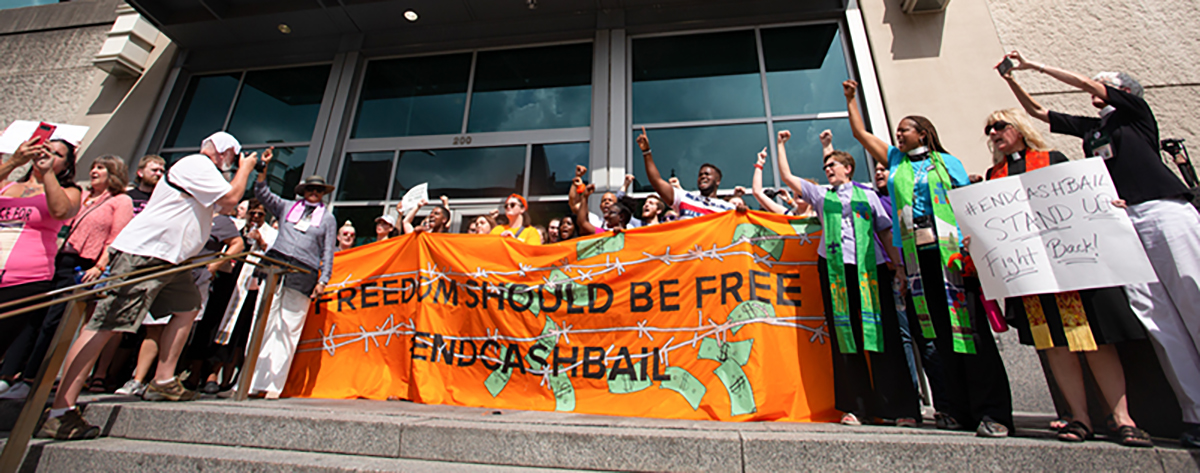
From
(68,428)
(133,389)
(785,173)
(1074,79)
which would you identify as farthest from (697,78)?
(68,428)

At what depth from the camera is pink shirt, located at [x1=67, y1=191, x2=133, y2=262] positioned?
3.61 m

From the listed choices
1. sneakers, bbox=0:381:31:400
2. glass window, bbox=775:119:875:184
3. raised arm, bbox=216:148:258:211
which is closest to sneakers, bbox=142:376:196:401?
sneakers, bbox=0:381:31:400

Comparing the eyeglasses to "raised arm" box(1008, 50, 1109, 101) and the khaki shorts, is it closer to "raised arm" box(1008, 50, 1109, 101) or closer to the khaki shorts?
"raised arm" box(1008, 50, 1109, 101)

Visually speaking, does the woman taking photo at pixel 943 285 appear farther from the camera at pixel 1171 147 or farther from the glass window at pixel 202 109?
the glass window at pixel 202 109

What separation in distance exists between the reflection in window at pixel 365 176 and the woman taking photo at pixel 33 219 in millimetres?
4715

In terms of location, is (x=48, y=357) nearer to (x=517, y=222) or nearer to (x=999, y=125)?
(x=517, y=222)

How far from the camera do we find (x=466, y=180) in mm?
7969

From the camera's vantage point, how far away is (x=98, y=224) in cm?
367

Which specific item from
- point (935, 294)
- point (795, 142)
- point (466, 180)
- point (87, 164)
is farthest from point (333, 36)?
point (935, 294)

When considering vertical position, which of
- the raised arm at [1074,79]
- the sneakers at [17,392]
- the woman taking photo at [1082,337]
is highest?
the raised arm at [1074,79]

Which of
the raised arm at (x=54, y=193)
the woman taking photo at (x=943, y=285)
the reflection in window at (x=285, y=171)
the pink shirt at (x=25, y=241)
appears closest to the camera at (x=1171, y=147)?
the woman taking photo at (x=943, y=285)

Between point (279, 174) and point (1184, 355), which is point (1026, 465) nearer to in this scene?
point (1184, 355)

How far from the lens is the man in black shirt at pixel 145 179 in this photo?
4074 millimetres

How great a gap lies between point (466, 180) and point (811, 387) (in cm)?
628
